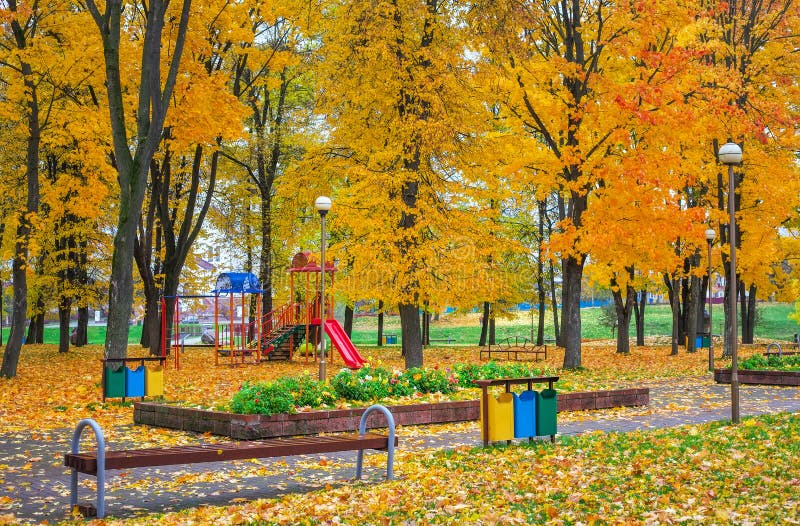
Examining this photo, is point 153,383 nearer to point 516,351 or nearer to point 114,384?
point 114,384

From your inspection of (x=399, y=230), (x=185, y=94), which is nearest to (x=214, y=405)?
(x=399, y=230)

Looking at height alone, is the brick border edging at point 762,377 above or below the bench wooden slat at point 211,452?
below

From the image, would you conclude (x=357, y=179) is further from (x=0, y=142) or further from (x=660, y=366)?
(x=0, y=142)

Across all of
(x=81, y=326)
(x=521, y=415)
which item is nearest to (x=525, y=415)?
(x=521, y=415)

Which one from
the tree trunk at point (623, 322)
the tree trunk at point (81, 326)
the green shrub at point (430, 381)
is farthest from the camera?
the tree trunk at point (81, 326)

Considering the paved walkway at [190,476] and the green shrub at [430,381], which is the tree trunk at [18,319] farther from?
the green shrub at [430,381]

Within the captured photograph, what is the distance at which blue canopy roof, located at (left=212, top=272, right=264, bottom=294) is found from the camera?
3045cm

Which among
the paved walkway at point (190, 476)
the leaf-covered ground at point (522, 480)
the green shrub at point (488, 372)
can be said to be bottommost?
the paved walkway at point (190, 476)

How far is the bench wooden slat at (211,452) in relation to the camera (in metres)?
7.90

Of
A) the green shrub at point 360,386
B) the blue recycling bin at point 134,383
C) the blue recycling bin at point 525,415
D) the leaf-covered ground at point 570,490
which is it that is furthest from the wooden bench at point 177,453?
the blue recycling bin at point 134,383

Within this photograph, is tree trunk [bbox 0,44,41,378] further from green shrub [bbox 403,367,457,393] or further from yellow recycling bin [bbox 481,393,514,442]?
yellow recycling bin [bbox 481,393,514,442]

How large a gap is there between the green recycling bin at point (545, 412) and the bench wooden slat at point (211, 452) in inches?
99.6

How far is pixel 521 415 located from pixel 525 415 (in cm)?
6

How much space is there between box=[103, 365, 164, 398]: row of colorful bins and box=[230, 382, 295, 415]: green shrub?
14.2ft
